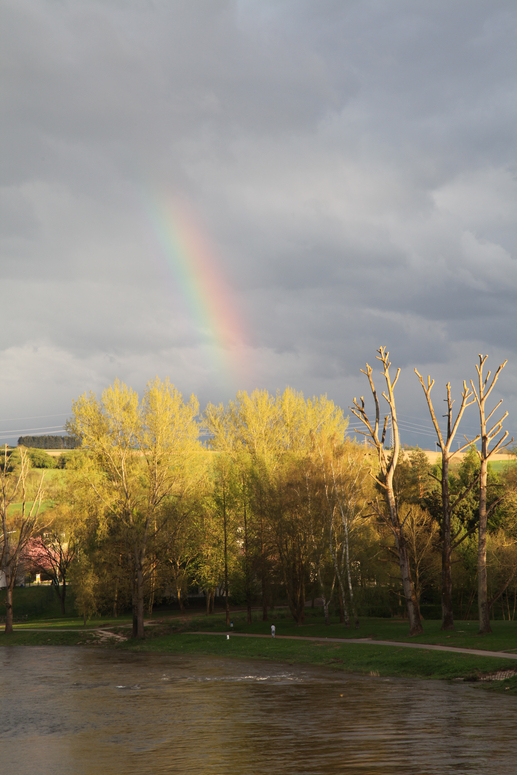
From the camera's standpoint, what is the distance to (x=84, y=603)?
60.7 meters

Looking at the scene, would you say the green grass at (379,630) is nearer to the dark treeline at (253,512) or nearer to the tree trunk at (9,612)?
the dark treeline at (253,512)

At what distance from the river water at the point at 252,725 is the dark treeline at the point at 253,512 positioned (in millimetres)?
18252

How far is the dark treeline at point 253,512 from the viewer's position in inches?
2170

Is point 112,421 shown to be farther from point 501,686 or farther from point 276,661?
point 501,686

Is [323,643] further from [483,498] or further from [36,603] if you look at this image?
[36,603]

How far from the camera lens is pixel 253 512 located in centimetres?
6212

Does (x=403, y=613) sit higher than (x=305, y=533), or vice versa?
(x=305, y=533)

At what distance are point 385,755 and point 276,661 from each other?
2657 centimetres

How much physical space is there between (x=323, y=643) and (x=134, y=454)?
23552 millimetres

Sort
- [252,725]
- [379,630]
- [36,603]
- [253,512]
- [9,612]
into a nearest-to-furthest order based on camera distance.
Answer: [252,725], [379,630], [253,512], [9,612], [36,603]

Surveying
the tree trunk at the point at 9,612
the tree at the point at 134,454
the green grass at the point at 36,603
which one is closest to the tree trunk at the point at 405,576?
the tree at the point at 134,454

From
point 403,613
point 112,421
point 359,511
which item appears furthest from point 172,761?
point 403,613

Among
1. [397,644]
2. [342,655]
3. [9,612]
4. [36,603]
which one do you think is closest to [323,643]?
[342,655]

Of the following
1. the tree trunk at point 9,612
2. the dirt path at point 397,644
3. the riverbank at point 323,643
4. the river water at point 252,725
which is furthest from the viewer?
the tree trunk at point 9,612
